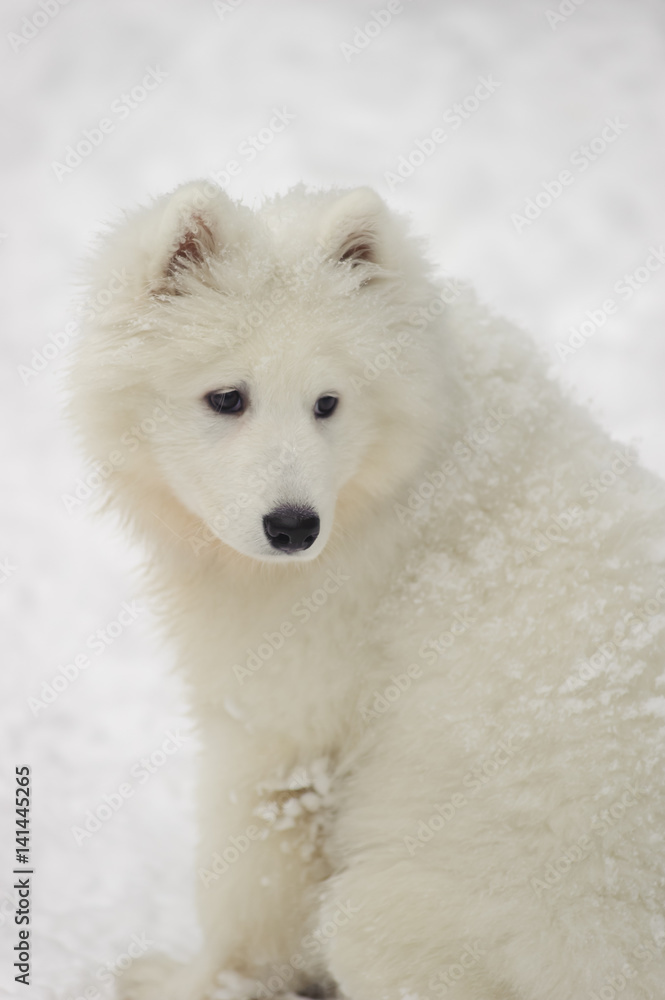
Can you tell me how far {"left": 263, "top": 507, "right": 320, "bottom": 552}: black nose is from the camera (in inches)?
112

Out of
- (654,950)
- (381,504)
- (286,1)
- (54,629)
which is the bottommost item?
(654,950)

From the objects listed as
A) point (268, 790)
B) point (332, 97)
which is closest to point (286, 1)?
point (332, 97)

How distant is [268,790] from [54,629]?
7.96 feet

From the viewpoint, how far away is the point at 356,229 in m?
3.13

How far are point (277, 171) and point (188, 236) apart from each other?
16.1ft

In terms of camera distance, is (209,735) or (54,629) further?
(54,629)

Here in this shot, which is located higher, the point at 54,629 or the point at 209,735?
the point at 54,629

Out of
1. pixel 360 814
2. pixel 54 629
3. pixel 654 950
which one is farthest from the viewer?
pixel 54 629

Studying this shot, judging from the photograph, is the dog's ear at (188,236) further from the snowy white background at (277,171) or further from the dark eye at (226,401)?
the snowy white background at (277,171)

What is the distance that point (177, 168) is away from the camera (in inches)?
301

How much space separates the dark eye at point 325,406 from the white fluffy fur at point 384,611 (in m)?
0.05

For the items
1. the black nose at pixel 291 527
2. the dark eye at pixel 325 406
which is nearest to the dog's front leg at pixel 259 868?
the black nose at pixel 291 527

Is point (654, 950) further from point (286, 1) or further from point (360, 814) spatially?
point (286, 1)

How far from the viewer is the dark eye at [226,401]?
3.07 metres
